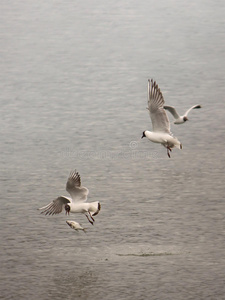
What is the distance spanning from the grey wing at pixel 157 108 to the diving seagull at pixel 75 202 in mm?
873

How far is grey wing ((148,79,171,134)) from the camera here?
7.93 metres

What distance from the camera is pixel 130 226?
7.95m

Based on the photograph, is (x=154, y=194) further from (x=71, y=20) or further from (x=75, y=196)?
(x=71, y=20)

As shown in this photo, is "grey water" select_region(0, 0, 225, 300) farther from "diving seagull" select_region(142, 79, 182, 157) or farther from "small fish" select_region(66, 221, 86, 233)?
"diving seagull" select_region(142, 79, 182, 157)

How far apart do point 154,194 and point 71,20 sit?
20.3 feet

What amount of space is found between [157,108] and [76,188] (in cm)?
101

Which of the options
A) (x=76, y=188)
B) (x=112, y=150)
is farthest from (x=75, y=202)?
(x=112, y=150)

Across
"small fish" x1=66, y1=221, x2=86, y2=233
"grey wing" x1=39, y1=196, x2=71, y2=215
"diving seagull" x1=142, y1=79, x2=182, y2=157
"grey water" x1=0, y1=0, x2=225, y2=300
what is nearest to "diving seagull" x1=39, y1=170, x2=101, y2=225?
"grey wing" x1=39, y1=196, x2=71, y2=215

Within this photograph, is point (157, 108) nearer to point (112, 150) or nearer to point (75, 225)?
point (75, 225)

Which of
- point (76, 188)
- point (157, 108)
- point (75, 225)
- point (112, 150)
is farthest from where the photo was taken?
point (112, 150)

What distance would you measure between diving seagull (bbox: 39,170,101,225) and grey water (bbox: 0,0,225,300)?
0.23m

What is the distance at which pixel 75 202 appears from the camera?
7.68 meters

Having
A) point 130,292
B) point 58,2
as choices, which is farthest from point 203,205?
point 58,2

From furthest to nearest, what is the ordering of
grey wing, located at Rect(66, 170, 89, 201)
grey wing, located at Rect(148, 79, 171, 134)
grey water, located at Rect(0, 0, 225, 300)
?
grey wing, located at Rect(148, 79, 171, 134) < grey wing, located at Rect(66, 170, 89, 201) < grey water, located at Rect(0, 0, 225, 300)
